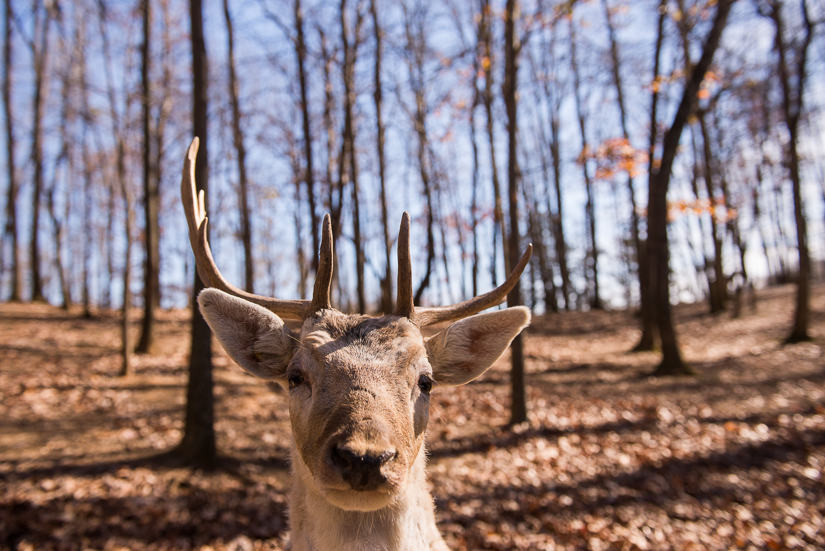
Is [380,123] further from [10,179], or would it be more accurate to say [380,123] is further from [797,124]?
[10,179]

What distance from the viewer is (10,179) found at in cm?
1953

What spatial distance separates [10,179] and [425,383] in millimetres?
24613

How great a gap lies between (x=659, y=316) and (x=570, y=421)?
15.4 ft

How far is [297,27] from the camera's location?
1181cm

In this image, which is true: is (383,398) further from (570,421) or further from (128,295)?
(128,295)

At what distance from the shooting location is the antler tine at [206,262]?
332cm

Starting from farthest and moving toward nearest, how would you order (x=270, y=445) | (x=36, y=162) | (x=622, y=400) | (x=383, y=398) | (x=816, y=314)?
(x=36, y=162)
(x=816, y=314)
(x=622, y=400)
(x=270, y=445)
(x=383, y=398)

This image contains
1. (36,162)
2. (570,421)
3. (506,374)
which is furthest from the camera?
(36,162)

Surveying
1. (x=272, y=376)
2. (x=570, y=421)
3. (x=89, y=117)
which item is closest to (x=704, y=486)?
(x=570, y=421)

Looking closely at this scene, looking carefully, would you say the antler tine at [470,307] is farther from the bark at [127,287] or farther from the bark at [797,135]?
the bark at [797,135]

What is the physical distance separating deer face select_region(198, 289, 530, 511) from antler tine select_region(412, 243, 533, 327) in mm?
182

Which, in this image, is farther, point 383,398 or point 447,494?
point 447,494

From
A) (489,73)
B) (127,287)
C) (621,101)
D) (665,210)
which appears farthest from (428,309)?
(621,101)

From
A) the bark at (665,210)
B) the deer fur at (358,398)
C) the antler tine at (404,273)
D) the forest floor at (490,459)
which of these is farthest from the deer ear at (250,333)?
the bark at (665,210)
